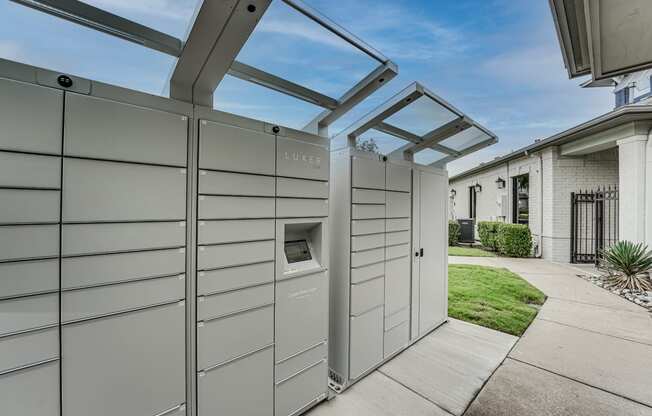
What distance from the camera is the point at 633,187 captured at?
19.8ft

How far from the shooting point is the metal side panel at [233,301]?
1.73 metres

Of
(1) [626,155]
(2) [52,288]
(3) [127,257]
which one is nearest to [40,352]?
(2) [52,288]

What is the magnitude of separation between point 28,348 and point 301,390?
173 cm

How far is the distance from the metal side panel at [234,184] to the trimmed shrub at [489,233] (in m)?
10.3

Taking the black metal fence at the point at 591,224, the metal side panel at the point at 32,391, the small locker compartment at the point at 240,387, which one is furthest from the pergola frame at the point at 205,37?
the black metal fence at the point at 591,224

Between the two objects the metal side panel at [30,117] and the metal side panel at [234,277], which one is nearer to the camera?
the metal side panel at [30,117]

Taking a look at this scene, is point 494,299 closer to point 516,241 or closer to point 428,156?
point 428,156

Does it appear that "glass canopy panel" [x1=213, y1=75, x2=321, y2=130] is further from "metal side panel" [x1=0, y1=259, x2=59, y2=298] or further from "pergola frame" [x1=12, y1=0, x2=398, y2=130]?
"metal side panel" [x1=0, y1=259, x2=59, y2=298]

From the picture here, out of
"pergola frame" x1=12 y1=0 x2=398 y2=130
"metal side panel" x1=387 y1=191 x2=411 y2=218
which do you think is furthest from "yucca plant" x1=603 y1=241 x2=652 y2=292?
"pergola frame" x1=12 y1=0 x2=398 y2=130

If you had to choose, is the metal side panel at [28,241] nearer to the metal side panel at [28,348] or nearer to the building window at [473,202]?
the metal side panel at [28,348]

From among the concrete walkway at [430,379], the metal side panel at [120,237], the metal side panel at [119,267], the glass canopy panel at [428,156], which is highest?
the glass canopy panel at [428,156]

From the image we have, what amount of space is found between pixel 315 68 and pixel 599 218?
9717 mm

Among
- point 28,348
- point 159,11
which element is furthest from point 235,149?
point 28,348

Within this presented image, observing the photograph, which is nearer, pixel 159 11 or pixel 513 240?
pixel 159 11
